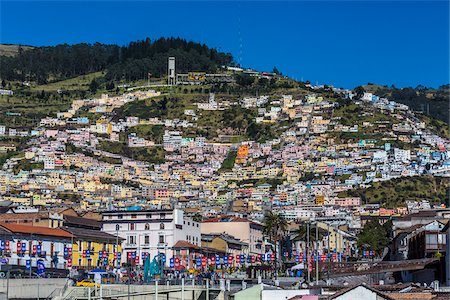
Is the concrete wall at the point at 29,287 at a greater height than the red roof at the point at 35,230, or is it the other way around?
the red roof at the point at 35,230

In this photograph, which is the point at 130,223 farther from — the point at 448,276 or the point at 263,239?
the point at 448,276

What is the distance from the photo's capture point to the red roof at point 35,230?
322 ft

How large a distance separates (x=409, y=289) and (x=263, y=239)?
100 m

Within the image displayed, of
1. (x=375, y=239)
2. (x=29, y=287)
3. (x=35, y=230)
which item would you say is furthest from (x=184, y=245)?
(x=29, y=287)

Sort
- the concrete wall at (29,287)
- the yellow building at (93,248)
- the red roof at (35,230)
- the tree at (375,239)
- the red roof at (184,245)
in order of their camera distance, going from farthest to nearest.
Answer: the red roof at (184,245) < the tree at (375,239) < the yellow building at (93,248) < the red roof at (35,230) < the concrete wall at (29,287)

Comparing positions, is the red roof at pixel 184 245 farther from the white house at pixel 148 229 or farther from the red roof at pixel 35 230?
the red roof at pixel 35 230

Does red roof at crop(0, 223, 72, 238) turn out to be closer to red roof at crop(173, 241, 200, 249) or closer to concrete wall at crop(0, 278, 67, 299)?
red roof at crop(173, 241, 200, 249)

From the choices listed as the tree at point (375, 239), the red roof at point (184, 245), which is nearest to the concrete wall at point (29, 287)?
the red roof at point (184, 245)

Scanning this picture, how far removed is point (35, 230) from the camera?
99938 millimetres

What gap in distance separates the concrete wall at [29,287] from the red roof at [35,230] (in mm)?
41372

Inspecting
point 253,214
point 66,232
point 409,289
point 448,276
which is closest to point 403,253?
point 66,232

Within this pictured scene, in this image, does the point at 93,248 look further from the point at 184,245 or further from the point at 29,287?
the point at 29,287

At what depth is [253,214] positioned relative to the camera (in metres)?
184

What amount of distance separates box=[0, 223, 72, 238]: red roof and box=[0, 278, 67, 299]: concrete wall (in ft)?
136
